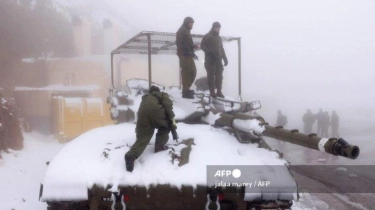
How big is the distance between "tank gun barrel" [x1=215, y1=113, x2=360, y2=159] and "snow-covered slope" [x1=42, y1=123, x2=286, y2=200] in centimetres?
30

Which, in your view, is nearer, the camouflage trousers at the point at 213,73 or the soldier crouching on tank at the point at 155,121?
the soldier crouching on tank at the point at 155,121

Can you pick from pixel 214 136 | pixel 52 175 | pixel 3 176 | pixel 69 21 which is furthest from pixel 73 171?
pixel 69 21

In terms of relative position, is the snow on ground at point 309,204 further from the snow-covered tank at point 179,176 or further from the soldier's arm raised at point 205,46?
the soldier's arm raised at point 205,46

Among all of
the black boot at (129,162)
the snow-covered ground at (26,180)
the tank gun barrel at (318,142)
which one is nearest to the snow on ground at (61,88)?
the snow-covered ground at (26,180)

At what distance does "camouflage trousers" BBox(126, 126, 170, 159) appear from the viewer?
4.60 metres

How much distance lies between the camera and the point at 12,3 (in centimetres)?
2312

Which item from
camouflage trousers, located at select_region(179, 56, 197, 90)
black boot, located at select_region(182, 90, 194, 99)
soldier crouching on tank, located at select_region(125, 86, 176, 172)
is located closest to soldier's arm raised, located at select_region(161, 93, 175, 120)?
soldier crouching on tank, located at select_region(125, 86, 176, 172)

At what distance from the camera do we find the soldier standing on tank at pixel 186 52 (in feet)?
22.7

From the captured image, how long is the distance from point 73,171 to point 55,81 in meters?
18.3

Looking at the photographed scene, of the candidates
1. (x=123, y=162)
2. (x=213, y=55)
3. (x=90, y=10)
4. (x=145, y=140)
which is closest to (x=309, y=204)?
(x=213, y=55)

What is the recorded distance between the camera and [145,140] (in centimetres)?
476

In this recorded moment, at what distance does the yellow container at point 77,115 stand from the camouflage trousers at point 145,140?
41.4 ft

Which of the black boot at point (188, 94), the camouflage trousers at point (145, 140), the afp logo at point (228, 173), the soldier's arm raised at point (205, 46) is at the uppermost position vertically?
the soldier's arm raised at point (205, 46)

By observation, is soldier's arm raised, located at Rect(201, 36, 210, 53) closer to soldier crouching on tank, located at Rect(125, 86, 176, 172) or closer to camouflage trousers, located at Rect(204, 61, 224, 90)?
camouflage trousers, located at Rect(204, 61, 224, 90)
